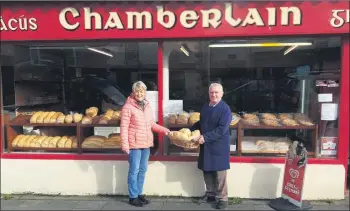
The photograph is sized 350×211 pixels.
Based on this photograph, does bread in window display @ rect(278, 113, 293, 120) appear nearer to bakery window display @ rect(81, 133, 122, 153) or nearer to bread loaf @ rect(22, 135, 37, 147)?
bakery window display @ rect(81, 133, 122, 153)

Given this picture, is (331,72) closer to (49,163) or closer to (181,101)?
(181,101)

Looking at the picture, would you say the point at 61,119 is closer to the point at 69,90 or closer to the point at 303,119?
the point at 69,90

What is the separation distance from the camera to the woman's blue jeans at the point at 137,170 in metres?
4.49

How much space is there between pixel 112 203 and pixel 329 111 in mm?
3163

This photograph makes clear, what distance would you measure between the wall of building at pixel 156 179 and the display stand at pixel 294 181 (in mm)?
197

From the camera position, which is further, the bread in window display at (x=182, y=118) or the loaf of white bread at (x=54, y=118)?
the loaf of white bread at (x=54, y=118)

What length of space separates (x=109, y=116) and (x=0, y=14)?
201 cm

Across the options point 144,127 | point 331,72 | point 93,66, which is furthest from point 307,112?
point 93,66

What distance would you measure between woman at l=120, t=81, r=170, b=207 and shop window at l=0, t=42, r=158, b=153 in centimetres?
50

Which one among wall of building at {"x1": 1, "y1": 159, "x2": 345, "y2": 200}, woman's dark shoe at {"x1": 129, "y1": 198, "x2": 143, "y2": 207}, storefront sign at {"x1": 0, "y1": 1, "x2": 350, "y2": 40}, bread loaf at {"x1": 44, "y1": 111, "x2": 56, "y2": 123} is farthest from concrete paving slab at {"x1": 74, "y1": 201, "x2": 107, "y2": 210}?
storefront sign at {"x1": 0, "y1": 1, "x2": 350, "y2": 40}

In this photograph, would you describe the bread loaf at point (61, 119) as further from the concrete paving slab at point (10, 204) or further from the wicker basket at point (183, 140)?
the wicker basket at point (183, 140)

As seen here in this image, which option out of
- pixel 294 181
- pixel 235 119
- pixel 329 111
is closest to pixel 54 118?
pixel 235 119

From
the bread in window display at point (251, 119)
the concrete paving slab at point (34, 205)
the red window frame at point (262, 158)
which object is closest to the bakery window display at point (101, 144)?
the red window frame at point (262, 158)

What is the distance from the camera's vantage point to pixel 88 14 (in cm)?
468
